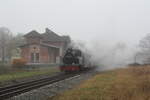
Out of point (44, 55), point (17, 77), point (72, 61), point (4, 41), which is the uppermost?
point (4, 41)

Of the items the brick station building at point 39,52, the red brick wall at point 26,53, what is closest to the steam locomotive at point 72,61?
the brick station building at point 39,52

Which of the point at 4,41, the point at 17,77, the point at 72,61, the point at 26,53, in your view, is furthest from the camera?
the point at 4,41

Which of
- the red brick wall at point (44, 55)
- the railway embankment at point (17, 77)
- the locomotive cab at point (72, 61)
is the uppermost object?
the red brick wall at point (44, 55)

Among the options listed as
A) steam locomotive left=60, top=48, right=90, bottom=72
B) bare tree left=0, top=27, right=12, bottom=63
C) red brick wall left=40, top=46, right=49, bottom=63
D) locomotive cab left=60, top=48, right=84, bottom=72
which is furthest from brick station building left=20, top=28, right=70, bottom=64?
bare tree left=0, top=27, right=12, bottom=63

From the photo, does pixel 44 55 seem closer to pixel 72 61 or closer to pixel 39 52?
pixel 39 52

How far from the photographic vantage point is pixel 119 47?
129 feet

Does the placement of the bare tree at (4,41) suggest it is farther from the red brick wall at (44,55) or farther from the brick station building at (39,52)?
the red brick wall at (44,55)

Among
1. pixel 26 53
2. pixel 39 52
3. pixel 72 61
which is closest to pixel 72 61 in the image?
pixel 72 61

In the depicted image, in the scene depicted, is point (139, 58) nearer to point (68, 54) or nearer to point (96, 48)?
point (96, 48)

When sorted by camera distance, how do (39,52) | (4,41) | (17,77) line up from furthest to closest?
1. (4,41)
2. (39,52)
3. (17,77)

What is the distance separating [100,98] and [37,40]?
45979 mm

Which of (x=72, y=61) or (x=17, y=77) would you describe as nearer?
(x=17, y=77)

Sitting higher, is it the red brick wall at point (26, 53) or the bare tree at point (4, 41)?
the bare tree at point (4, 41)

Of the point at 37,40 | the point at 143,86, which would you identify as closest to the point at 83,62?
the point at 143,86
